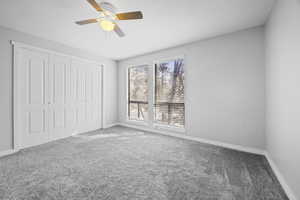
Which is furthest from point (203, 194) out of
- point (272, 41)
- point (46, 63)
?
point (46, 63)

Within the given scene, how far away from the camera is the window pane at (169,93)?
3.99m

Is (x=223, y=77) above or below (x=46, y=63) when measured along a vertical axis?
below

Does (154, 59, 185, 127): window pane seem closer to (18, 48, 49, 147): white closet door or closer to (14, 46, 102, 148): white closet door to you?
(14, 46, 102, 148): white closet door

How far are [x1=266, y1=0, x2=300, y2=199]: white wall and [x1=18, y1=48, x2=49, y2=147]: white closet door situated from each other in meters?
4.68

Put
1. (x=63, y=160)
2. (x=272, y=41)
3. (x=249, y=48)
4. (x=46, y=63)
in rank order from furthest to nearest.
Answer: (x=46, y=63) < (x=249, y=48) < (x=63, y=160) < (x=272, y=41)

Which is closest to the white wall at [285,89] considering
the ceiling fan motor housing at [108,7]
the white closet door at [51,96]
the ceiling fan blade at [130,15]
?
the ceiling fan blade at [130,15]

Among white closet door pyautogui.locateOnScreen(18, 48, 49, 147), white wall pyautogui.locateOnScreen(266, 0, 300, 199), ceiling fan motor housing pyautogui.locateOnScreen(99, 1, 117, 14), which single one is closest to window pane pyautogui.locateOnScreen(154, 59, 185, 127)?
white wall pyautogui.locateOnScreen(266, 0, 300, 199)

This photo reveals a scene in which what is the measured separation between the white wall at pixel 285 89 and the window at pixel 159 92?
80.6 inches

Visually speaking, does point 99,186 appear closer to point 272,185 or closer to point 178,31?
point 272,185

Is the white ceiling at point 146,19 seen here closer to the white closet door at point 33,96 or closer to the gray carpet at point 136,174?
the white closet door at point 33,96

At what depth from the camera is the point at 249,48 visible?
2732 mm

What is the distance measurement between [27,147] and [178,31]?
4.38 metres

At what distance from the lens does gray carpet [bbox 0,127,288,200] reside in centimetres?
157

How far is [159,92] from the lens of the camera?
4.41m
